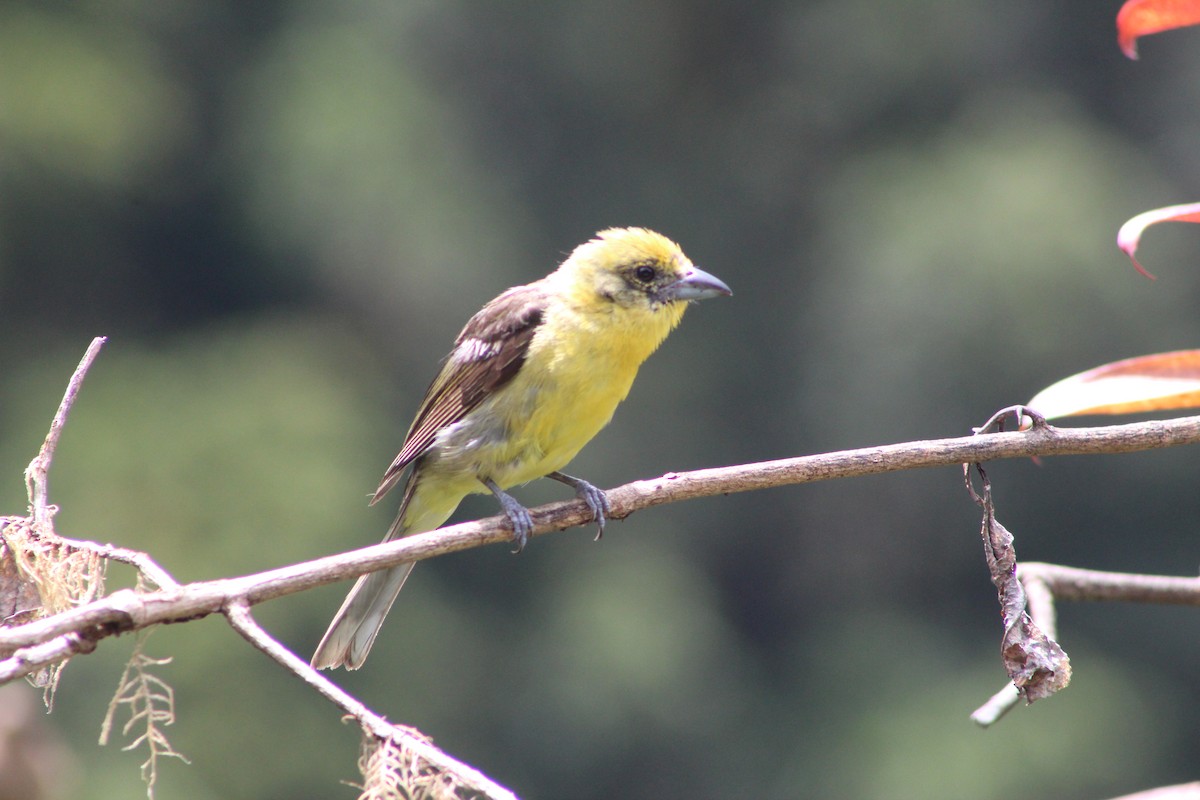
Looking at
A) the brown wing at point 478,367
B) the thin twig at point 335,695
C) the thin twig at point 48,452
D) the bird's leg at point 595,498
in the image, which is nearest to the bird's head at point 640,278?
the brown wing at point 478,367

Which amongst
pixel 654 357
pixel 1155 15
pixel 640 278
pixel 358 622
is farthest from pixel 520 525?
pixel 654 357

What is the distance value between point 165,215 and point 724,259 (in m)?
8.29

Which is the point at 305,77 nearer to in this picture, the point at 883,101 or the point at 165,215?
the point at 165,215

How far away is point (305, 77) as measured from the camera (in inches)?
760

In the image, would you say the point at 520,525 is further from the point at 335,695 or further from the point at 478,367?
the point at 478,367

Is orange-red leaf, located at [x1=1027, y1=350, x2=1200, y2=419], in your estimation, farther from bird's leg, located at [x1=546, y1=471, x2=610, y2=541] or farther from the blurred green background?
the blurred green background

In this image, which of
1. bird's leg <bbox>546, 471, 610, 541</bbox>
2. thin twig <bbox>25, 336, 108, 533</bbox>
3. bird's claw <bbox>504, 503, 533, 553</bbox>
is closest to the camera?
thin twig <bbox>25, 336, 108, 533</bbox>

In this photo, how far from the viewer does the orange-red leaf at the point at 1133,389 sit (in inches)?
93.0

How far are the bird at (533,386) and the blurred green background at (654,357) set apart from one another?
1072 centimetres

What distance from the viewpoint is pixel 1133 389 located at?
2420mm

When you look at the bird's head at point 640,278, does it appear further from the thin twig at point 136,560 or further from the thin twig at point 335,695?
the thin twig at point 335,695

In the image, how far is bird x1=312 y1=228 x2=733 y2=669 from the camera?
382cm

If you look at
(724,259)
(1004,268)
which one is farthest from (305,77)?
(1004,268)

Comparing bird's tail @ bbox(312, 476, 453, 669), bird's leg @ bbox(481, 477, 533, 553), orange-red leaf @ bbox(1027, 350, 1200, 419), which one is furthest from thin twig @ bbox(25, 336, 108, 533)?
orange-red leaf @ bbox(1027, 350, 1200, 419)
